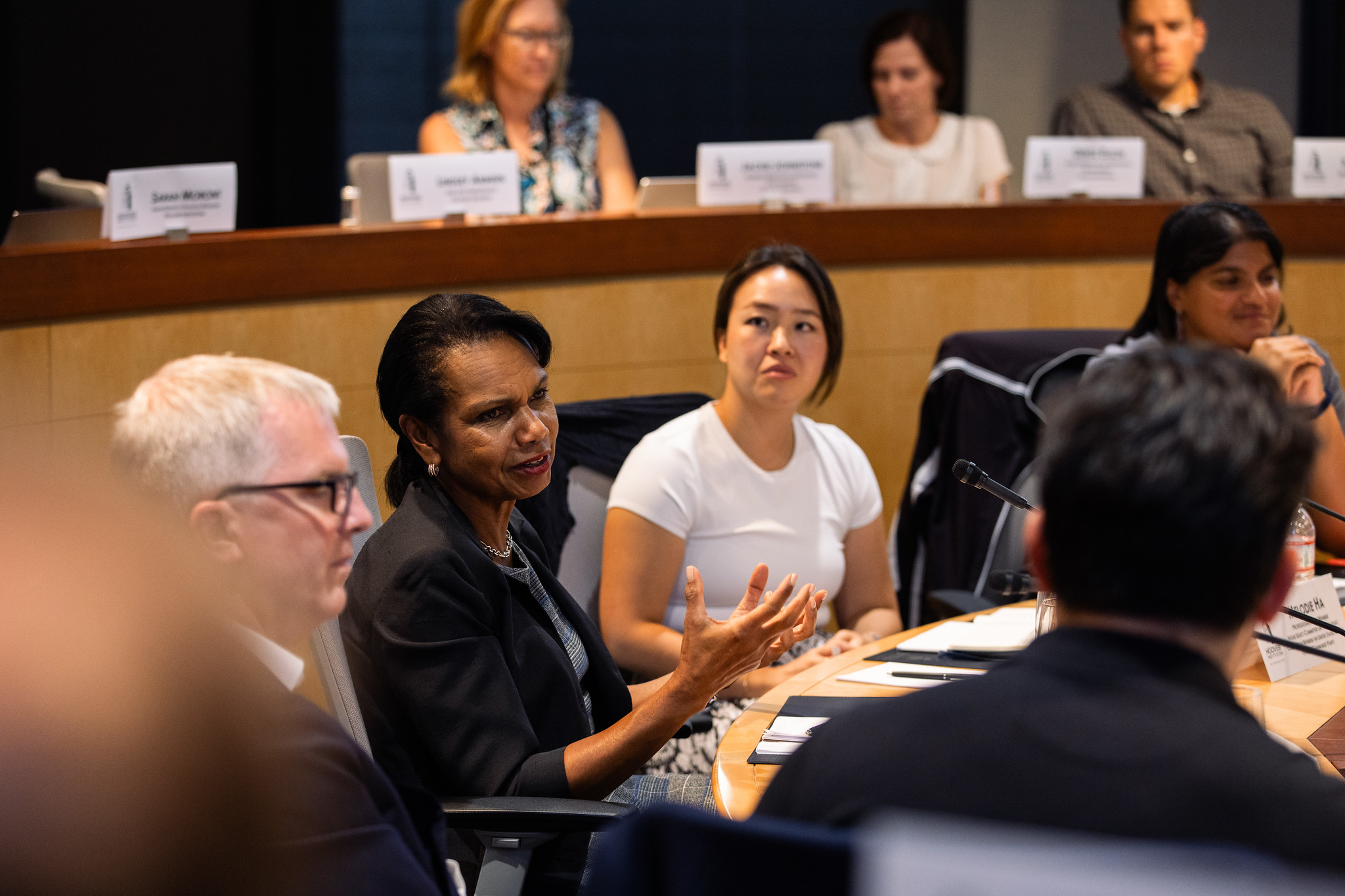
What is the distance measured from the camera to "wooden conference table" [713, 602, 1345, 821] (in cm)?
140

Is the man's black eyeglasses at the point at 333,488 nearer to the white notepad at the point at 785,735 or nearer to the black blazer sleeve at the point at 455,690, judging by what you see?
the black blazer sleeve at the point at 455,690

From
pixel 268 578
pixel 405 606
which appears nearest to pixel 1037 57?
pixel 405 606

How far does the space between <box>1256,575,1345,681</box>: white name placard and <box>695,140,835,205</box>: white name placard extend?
2.10 m

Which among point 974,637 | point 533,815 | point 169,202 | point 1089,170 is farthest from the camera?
point 1089,170

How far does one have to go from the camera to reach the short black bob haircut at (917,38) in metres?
4.16

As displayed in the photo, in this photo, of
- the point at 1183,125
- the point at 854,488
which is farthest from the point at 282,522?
the point at 1183,125

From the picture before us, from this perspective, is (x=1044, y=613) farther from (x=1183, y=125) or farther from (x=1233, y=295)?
(x=1183, y=125)

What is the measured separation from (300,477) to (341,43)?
459 centimetres

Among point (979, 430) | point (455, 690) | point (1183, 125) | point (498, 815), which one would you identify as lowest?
point (498, 815)

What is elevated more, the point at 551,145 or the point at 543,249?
the point at 551,145

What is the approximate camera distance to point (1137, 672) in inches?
29.9

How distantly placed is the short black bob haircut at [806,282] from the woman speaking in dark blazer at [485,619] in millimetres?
752

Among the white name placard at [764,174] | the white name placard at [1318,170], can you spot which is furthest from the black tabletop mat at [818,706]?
the white name placard at [1318,170]

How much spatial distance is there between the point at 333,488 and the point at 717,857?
2.00 ft
